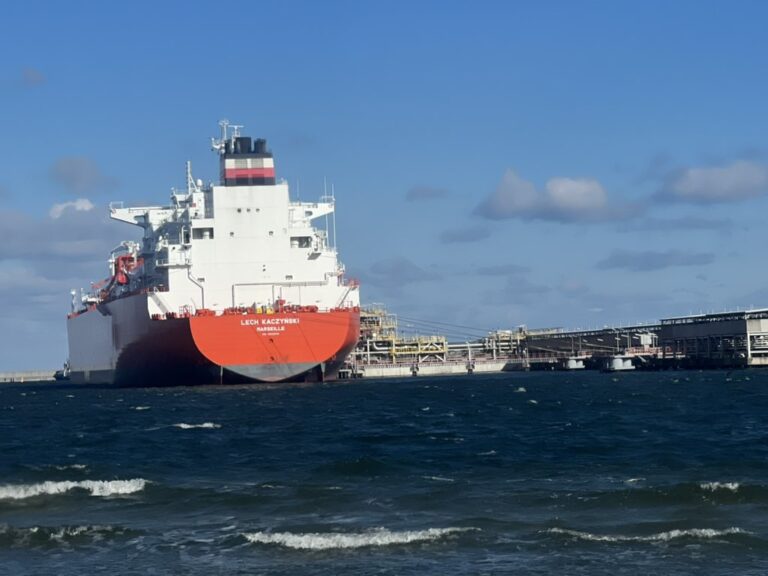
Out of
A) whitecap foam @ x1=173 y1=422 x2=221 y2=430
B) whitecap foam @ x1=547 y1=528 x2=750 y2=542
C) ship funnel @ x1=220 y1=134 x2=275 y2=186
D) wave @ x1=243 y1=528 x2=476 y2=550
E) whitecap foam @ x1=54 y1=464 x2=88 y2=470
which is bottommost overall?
whitecap foam @ x1=547 y1=528 x2=750 y2=542

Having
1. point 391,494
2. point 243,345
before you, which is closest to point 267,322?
point 243,345

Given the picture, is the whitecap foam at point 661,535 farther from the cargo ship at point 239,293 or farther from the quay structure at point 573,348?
the quay structure at point 573,348

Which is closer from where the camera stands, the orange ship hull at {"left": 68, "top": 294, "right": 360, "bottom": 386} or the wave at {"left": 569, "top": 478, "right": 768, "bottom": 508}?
the wave at {"left": 569, "top": 478, "right": 768, "bottom": 508}

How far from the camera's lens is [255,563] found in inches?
902

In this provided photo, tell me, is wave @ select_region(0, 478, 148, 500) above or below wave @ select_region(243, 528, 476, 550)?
above

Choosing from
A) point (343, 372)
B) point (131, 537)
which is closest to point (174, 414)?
point (131, 537)

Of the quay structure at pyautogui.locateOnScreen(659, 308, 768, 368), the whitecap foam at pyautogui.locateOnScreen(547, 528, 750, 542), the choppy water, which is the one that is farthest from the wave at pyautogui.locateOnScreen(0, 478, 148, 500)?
the quay structure at pyautogui.locateOnScreen(659, 308, 768, 368)

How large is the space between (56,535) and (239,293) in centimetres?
5240

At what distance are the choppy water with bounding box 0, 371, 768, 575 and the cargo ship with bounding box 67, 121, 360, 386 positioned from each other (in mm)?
16701

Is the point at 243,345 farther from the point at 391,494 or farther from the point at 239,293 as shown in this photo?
the point at 391,494

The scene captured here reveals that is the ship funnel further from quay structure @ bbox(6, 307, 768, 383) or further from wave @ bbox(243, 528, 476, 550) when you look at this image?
wave @ bbox(243, 528, 476, 550)

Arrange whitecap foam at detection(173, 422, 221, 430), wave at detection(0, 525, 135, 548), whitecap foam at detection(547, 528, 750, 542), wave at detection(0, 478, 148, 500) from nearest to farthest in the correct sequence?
whitecap foam at detection(547, 528, 750, 542) < wave at detection(0, 525, 135, 548) < wave at detection(0, 478, 148, 500) < whitecap foam at detection(173, 422, 221, 430)

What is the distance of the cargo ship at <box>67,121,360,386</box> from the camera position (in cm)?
7269

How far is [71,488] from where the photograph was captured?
32.9 m
